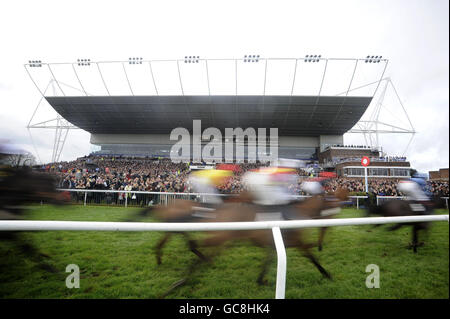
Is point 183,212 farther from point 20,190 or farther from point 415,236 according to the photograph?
point 415,236

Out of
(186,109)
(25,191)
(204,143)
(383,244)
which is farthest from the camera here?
(204,143)

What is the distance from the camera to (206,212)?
281 cm

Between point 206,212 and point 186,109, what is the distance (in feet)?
84.1

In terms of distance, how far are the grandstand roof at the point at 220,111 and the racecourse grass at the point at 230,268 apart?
2418cm

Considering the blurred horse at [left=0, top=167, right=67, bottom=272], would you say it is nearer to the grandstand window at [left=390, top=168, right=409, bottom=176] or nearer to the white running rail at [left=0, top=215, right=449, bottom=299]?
the white running rail at [left=0, top=215, right=449, bottom=299]

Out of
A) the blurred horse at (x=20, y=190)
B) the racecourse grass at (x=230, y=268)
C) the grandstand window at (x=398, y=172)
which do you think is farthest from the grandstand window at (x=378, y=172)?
the blurred horse at (x=20, y=190)

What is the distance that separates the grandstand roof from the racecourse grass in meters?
24.2

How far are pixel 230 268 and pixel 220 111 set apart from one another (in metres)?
25.7

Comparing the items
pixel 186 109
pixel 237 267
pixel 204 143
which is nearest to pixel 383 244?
pixel 237 267

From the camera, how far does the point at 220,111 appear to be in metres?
26.8

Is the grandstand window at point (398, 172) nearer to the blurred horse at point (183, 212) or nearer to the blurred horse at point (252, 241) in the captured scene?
the blurred horse at point (252, 241)

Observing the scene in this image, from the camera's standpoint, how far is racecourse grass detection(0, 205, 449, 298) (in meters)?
1.94

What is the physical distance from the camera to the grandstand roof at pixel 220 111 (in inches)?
1000
